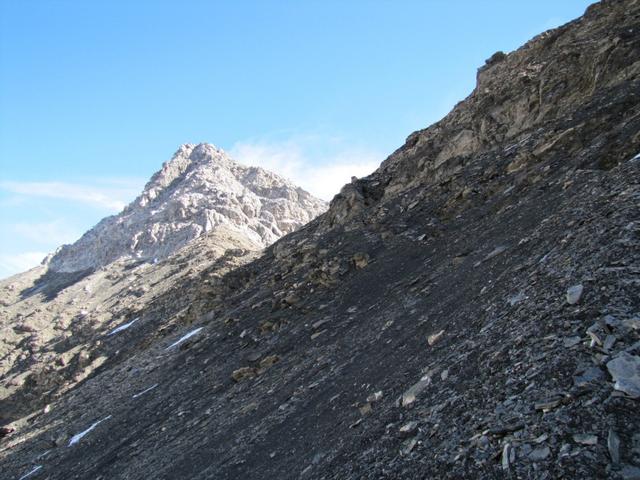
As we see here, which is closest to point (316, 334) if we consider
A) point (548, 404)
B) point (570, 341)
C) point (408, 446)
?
point (408, 446)

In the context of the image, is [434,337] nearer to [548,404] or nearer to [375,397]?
[375,397]

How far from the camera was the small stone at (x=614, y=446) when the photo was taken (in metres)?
4.36

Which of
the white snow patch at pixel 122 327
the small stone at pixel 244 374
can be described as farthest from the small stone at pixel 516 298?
the white snow patch at pixel 122 327

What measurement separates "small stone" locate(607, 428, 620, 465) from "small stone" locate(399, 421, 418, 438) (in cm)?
324

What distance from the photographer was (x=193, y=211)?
105 meters

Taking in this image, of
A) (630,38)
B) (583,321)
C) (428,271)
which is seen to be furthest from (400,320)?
(630,38)

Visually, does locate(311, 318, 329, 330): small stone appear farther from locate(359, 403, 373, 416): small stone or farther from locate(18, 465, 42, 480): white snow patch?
locate(18, 465, 42, 480): white snow patch

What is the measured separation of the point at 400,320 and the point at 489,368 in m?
6.43

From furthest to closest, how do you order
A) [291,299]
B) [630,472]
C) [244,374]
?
[291,299] < [244,374] < [630,472]

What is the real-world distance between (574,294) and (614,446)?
3327 mm

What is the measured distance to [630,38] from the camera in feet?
71.5

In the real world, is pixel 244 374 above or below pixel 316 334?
below

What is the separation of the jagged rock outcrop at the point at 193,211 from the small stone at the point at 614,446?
A: 286 ft

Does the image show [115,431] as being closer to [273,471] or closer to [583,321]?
[273,471]
